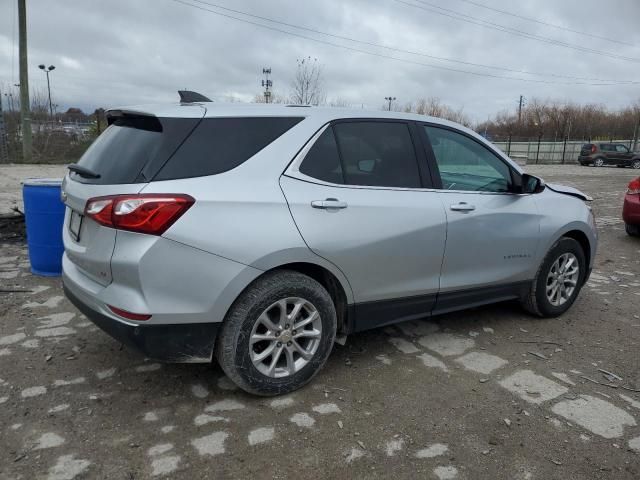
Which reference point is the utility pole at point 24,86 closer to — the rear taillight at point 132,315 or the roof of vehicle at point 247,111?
the roof of vehicle at point 247,111

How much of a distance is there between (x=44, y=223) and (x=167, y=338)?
10.0 feet

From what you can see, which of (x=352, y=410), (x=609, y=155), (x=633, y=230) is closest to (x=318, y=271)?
(x=352, y=410)

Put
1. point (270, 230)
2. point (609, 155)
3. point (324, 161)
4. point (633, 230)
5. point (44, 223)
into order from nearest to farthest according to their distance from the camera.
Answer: point (270, 230) → point (324, 161) → point (44, 223) → point (633, 230) → point (609, 155)

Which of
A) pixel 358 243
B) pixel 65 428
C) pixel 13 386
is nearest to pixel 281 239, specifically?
pixel 358 243

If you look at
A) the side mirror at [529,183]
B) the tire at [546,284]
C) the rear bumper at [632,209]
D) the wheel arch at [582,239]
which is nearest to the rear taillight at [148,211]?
the side mirror at [529,183]

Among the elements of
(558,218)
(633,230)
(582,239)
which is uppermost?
(558,218)

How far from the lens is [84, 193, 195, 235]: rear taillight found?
2.53m

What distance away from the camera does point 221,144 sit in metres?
2.82

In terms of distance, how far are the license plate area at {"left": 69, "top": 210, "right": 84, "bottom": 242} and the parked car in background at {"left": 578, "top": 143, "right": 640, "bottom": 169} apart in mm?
36128

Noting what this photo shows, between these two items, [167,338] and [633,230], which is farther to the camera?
[633,230]

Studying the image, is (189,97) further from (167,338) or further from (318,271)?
(167,338)

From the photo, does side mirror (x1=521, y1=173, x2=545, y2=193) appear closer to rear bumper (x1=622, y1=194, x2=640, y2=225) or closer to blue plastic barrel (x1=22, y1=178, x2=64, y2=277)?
blue plastic barrel (x1=22, y1=178, x2=64, y2=277)

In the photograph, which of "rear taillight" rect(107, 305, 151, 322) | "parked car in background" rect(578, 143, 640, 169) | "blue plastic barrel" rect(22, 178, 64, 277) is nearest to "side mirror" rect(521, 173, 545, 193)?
"rear taillight" rect(107, 305, 151, 322)

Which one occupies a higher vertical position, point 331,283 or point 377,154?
point 377,154
